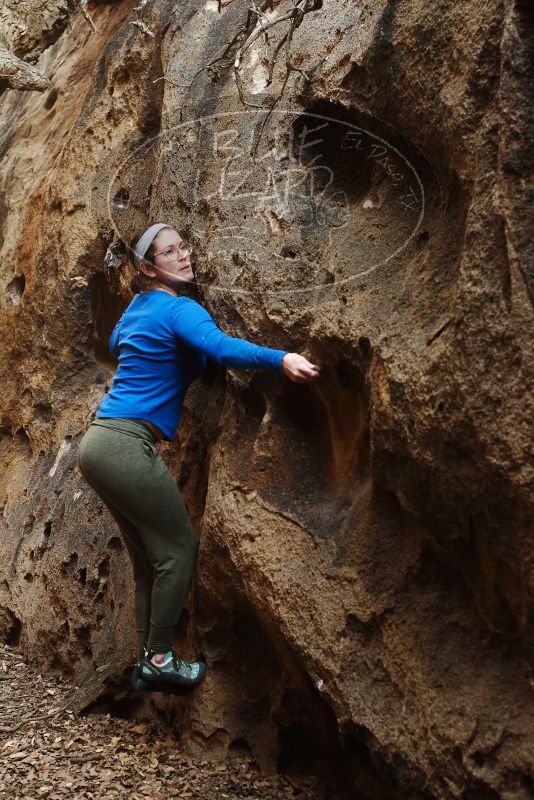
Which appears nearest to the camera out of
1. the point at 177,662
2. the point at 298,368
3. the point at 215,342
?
the point at 298,368

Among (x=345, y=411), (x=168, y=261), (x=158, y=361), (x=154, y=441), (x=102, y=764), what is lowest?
(x=102, y=764)

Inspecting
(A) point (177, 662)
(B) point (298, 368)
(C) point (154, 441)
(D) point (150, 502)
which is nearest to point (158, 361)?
(C) point (154, 441)

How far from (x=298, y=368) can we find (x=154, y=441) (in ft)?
2.51

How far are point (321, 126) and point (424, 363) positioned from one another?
1.36 metres

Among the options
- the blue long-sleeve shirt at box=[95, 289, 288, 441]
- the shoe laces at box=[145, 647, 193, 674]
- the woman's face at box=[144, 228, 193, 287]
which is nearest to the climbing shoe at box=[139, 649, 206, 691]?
the shoe laces at box=[145, 647, 193, 674]

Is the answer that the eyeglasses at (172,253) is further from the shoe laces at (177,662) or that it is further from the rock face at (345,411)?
the shoe laces at (177,662)

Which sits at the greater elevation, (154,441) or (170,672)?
(154,441)

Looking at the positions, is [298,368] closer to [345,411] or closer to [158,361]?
[345,411]

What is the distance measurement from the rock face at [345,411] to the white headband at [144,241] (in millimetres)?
226

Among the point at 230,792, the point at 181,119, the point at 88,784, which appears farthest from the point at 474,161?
→ the point at 88,784

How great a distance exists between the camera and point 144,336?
3.51 metres

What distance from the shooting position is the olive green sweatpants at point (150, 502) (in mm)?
3422

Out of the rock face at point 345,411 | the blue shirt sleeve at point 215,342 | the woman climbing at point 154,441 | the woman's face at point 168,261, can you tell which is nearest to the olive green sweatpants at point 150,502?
the woman climbing at point 154,441

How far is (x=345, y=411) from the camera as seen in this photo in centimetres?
327
